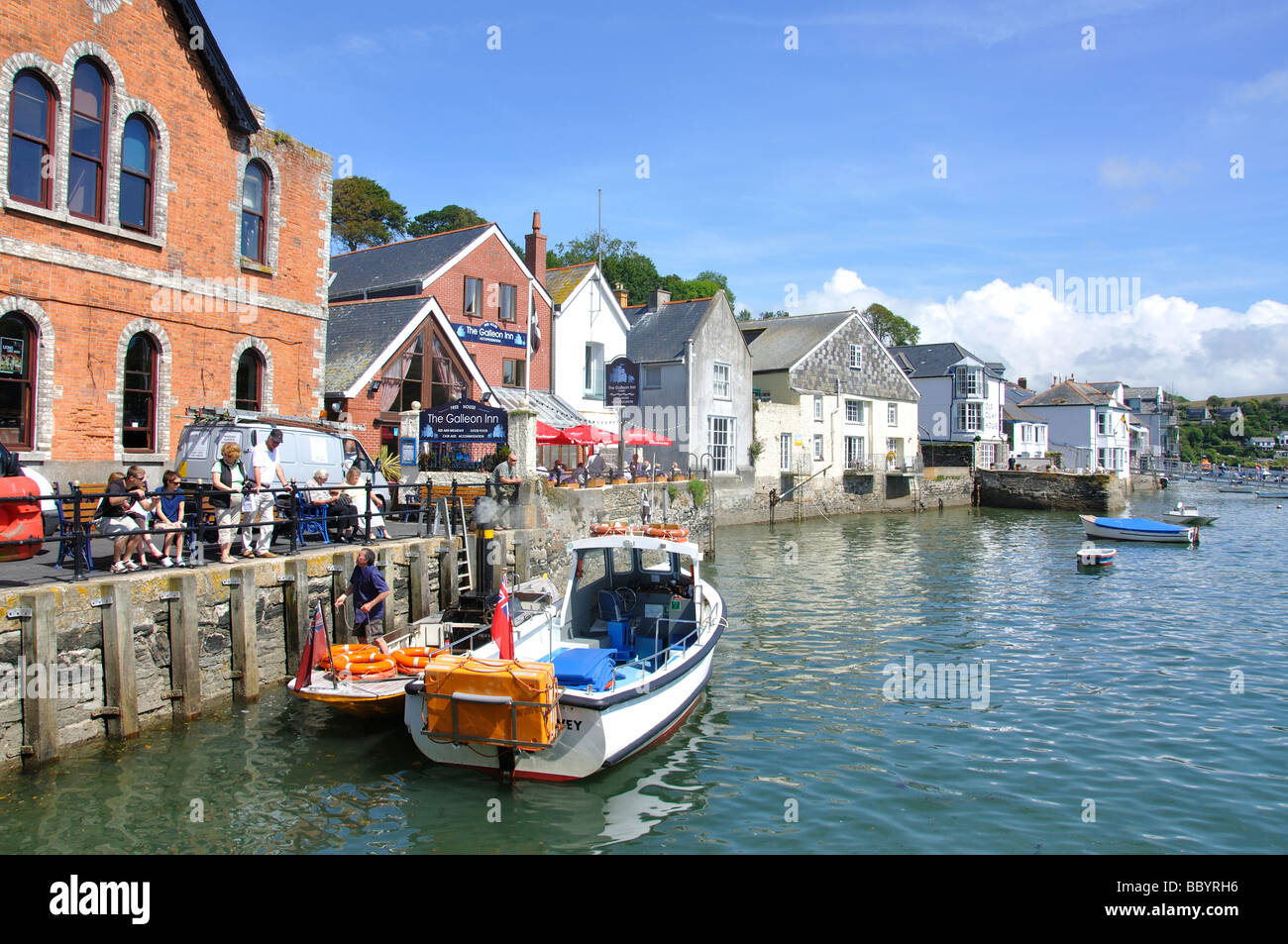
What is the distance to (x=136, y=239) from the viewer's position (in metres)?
17.8

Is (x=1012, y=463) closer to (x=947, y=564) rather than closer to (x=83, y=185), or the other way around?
(x=947, y=564)

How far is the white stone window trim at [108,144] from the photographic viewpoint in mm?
15578

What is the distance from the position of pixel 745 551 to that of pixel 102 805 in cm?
2627

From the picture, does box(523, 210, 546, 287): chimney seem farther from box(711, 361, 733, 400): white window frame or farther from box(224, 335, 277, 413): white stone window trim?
box(224, 335, 277, 413): white stone window trim

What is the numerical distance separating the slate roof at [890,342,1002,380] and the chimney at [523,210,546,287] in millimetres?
39401

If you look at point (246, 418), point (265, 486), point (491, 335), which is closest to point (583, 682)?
point (265, 486)

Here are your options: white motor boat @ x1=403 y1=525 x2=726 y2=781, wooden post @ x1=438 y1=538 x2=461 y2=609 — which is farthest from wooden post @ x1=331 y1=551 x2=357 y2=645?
white motor boat @ x1=403 y1=525 x2=726 y2=781

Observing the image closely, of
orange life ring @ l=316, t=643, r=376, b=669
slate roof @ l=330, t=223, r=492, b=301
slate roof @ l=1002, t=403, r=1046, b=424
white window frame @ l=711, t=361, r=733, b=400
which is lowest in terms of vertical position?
orange life ring @ l=316, t=643, r=376, b=669

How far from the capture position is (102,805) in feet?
30.9

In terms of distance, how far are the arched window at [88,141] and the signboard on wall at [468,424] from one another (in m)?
7.96

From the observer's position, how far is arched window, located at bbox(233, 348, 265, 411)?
20.8 metres

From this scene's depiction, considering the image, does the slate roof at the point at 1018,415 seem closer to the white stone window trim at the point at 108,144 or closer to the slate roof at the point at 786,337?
the slate roof at the point at 786,337

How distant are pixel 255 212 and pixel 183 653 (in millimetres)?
13178
